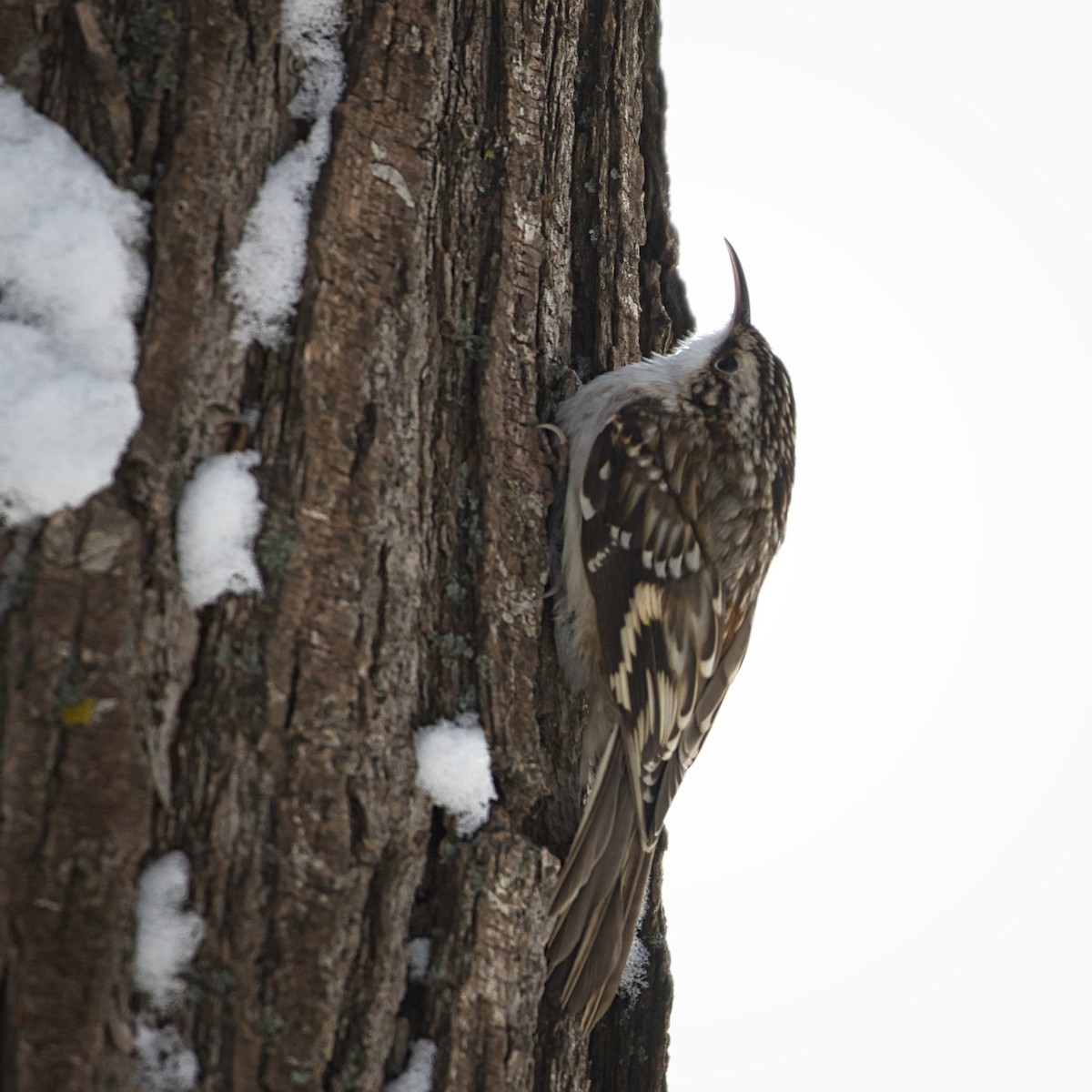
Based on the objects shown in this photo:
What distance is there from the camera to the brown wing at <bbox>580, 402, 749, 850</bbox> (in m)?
2.21

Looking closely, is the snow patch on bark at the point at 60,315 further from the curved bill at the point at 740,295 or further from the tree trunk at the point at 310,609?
the curved bill at the point at 740,295

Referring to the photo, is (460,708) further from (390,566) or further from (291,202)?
(291,202)

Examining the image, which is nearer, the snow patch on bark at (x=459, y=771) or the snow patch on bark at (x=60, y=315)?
the snow patch on bark at (x=60, y=315)

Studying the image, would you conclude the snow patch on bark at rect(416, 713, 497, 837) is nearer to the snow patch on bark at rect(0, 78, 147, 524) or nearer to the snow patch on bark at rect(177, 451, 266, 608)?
the snow patch on bark at rect(177, 451, 266, 608)

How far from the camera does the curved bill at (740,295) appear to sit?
268 centimetres

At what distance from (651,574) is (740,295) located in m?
0.72

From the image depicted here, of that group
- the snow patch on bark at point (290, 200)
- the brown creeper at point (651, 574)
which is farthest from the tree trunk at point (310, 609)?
the brown creeper at point (651, 574)

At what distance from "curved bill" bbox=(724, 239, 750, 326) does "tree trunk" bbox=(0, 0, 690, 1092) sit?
86cm

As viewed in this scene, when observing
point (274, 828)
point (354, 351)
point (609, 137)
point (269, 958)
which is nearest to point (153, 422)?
point (354, 351)

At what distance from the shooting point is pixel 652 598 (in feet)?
7.84

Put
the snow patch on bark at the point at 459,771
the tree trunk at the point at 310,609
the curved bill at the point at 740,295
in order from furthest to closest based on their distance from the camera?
the curved bill at the point at 740,295
the snow patch on bark at the point at 459,771
the tree trunk at the point at 310,609

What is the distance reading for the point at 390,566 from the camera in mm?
1594

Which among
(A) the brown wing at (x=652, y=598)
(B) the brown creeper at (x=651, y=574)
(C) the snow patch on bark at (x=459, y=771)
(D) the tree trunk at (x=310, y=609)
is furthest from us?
(A) the brown wing at (x=652, y=598)

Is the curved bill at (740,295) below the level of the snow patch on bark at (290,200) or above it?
above
